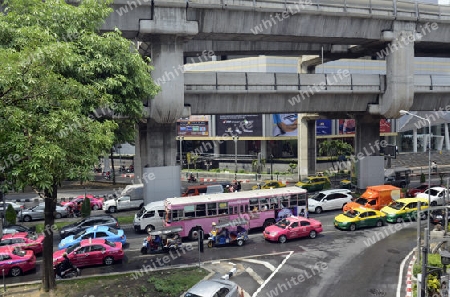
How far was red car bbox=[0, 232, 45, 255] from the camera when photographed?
2339 centimetres

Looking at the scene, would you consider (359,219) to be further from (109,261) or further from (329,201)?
(109,261)

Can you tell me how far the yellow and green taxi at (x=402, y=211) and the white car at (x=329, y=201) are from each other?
429 centimetres

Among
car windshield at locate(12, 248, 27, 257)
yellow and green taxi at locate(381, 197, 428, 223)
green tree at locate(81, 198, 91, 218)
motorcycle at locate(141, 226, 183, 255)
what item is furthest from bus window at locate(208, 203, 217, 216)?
yellow and green taxi at locate(381, 197, 428, 223)

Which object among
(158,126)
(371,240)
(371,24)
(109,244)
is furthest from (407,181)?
(109,244)

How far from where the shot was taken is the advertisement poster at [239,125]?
224 ft

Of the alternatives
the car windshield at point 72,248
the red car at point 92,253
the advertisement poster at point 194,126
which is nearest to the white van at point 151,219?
the red car at point 92,253

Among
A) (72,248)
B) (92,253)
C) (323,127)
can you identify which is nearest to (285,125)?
(323,127)

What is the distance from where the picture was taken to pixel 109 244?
73.6 feet

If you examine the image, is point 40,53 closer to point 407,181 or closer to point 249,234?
point 249,234

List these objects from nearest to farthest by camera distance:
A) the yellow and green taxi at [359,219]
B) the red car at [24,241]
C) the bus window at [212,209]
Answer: the red car at [24,241] < the bus window at [212,209] < the yellow and green taxi at [359,219]

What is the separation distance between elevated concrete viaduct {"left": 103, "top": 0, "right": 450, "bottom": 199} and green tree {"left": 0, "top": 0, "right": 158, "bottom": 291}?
982cm

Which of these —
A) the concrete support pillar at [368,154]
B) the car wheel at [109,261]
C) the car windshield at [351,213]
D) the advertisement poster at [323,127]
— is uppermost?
the advertisement poster at [323,127]

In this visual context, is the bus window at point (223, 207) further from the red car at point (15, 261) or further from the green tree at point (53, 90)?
the red car at point (15, 261)

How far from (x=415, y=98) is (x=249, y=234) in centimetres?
2161
